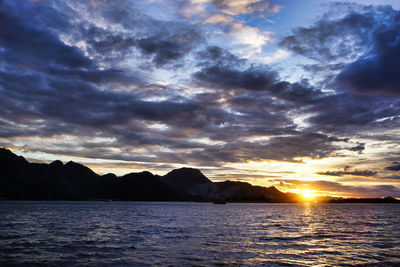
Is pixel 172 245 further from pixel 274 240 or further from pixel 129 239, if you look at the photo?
pixel 274 240

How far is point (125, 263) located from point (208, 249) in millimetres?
11769

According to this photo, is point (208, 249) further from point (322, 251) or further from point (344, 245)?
point (344, 245)

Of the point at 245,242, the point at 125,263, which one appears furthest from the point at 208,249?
the point at 125,263

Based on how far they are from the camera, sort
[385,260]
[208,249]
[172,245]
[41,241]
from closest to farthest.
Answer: [385,260] → [208,249] → [172,245] → [41,241]

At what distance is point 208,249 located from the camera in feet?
121

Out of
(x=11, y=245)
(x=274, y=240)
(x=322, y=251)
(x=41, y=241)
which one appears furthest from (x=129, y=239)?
(x=322, y=251)

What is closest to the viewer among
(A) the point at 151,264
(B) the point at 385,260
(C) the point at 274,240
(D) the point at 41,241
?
(A) the point at 151,264

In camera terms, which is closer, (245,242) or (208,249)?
(208,249)

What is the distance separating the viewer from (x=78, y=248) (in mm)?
37438

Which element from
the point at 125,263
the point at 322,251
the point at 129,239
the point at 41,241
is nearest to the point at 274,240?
the point at 322,251

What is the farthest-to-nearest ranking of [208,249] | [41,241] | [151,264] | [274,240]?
[274,240], [41,241], [208,249], [151,264]

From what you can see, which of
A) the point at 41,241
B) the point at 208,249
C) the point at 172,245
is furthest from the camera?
the point at 41,241

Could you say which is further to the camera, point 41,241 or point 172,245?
point 41,241

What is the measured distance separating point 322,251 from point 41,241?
3905 centimetres
